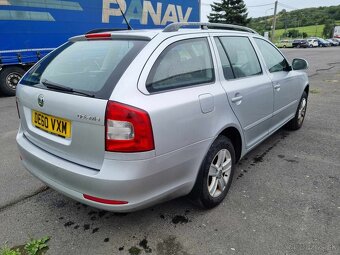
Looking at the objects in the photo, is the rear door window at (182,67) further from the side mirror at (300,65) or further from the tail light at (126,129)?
the side mirror at (300,65)

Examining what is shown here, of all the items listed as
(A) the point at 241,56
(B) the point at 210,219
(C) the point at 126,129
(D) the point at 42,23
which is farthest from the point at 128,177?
(D) the point at 42,23

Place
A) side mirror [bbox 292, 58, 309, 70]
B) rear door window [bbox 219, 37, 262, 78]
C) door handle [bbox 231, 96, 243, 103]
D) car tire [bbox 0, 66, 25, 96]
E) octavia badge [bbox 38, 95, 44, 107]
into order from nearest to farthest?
octavia badge [bbox 38, 95, 44, 107] < door handle [bbox 231, 96, 243, 103] < rear door window [bbox 219, 37, 262, 78] < side mirror [bbox 292, 58, 309, 70] < car tire [bbox 0, 66, 25, 96]

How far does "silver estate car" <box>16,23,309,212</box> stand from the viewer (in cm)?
211

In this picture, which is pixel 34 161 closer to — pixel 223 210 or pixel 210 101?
pixel 210 101

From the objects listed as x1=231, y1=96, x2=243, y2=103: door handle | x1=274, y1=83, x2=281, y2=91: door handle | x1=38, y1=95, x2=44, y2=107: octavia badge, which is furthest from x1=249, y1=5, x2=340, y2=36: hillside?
x1=38, y1=95, x2=44, y2=107: octavia badge

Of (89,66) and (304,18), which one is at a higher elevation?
(304,18)

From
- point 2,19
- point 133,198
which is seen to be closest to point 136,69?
point 133,198

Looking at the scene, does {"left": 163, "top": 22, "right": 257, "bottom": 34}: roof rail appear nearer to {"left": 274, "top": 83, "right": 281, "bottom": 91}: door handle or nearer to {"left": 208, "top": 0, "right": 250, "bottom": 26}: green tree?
{"left": 274, "top": 83, "right": 281, "bottom": 91}: door handle

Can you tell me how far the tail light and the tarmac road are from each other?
87 cm

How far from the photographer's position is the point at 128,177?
2.10 meters

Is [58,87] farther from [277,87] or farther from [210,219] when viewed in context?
[277,87]

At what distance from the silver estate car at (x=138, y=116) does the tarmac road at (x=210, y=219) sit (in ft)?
0.98

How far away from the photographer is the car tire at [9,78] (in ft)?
29.3

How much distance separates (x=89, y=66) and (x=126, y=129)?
80cm
